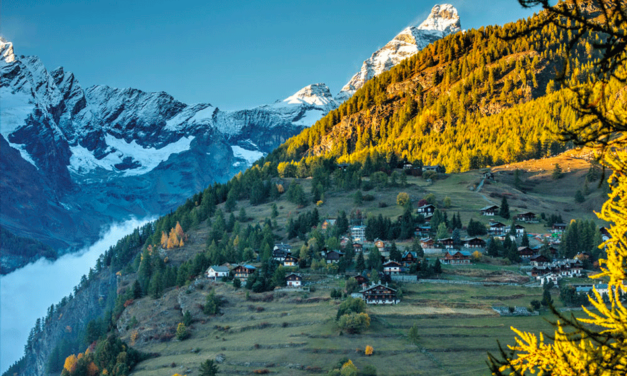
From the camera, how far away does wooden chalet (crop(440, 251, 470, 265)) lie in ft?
303

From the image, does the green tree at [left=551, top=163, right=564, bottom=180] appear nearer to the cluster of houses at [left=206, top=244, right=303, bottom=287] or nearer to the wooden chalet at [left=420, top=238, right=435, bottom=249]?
the wooden chalet at [left=420, top=238, right=435, bottom=249]

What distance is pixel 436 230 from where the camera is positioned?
11031cm

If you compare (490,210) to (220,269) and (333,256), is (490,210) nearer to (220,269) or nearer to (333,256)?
(333,256)

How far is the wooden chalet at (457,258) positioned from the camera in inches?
3637

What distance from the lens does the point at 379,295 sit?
7612 cm

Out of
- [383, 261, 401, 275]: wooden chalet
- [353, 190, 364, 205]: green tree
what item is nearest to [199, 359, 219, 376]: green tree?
[383, 261, 401, 275]: wooden chalet

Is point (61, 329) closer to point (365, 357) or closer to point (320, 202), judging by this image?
point (320, 202)

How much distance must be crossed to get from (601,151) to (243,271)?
95.6 meters

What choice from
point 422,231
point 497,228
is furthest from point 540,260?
point 422,231

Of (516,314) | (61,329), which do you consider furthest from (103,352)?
(61,329)

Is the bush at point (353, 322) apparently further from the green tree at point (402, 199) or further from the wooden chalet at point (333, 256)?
the green tree at point (402, 199)

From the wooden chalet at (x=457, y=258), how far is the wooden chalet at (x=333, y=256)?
22.0 m

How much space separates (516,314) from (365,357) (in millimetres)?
25165

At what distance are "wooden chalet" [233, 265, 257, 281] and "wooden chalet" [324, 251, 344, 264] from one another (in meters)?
16.4
